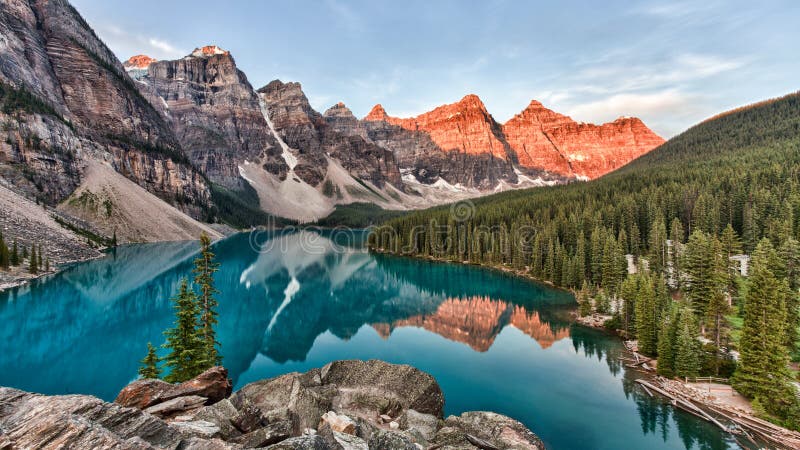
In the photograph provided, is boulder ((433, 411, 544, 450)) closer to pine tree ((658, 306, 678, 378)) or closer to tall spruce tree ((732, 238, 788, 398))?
tall spruce tree ((732, 238, 788, 398))

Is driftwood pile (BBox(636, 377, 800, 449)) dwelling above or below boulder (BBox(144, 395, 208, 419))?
below

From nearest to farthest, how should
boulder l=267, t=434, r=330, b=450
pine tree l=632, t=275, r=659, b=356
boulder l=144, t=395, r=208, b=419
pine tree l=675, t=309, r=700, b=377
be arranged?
1. boulder l=267, t=434, r=330, b=450
2. boulder l=144, t=395, r=208, b=419
3. pine tree l=675, t=309, r=700, b=377
4. pine tree l=632, t=275, r=659, b=356

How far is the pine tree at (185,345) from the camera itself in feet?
70.8

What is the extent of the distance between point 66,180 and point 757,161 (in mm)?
169254

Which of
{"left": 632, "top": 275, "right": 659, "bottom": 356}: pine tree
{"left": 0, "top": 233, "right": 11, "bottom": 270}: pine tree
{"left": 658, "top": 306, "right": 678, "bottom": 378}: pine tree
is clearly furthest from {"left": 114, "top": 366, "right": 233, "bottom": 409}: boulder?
{"left": 0, "top": 233, "right": 11, "bottom": 270}: pine tree

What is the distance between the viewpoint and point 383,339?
138 ft

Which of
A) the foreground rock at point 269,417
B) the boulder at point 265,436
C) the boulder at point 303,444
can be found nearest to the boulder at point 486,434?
the foreground rock at point 269,417

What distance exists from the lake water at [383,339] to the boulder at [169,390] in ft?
48.4

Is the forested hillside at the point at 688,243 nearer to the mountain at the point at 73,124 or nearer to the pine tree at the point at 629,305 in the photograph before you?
the pine tree at the point at 629,305

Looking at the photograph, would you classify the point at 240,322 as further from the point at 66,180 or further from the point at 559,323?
the point at 66,180

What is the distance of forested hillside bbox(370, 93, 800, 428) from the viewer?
25.5 meters

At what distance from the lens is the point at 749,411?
74.7 ft

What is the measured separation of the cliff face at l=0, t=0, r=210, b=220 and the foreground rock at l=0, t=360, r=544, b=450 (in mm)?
114053

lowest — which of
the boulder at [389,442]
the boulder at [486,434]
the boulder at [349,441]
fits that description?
the boulder at [486,434]
